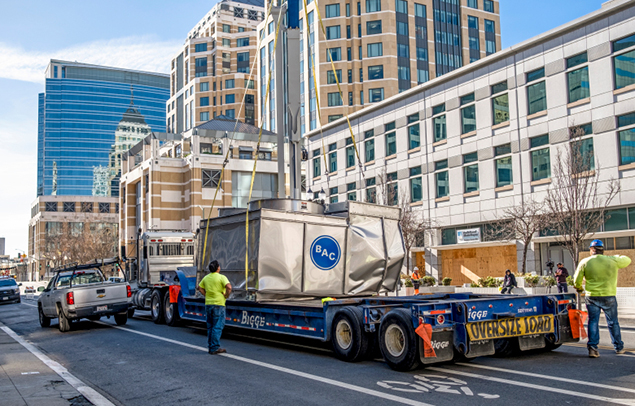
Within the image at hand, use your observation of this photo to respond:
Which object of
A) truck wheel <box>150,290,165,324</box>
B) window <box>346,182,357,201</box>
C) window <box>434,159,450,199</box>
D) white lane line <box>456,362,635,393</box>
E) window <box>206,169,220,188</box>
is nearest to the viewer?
white lane line <box>456,362,635,393</box>

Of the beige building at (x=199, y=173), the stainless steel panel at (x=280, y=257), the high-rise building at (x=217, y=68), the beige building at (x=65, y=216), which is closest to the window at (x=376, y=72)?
the beige building at (x=199, y=173)

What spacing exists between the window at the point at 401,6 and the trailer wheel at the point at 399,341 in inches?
2532

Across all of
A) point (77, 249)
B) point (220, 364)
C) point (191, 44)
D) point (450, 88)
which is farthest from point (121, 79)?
point (220, 364)

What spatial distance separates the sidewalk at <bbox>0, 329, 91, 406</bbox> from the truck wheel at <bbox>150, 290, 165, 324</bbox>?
6097mm

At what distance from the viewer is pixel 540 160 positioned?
30969 millimetres

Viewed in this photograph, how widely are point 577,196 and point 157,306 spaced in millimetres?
16591

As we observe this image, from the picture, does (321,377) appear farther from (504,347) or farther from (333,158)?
(333,158)

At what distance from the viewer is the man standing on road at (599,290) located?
9406 millimetres

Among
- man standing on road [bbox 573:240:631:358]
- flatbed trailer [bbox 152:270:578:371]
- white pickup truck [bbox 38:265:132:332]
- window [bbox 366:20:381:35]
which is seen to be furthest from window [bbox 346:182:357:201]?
man standing on road [bbox 573:240:631:358]

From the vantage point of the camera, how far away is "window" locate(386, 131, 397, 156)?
134ft

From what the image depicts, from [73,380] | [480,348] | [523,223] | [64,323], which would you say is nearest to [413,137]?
[523,223]

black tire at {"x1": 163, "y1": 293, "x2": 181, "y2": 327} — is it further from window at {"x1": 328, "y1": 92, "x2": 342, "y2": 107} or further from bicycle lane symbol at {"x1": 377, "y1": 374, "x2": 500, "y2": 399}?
window at {"x1": 328, "y1": 92, "x2": 342, "y2": 107}

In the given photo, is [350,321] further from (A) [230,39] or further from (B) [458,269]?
(A) [230,39]

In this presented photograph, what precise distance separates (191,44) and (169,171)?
42.8 metres
